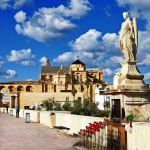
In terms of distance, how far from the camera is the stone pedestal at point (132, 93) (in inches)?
520

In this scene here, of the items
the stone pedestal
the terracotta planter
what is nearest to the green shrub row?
the terracotta planter

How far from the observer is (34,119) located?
38.7 meters

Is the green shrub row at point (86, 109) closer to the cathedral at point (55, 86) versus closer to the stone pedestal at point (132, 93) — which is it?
the stone pedestal at point (132, 93)

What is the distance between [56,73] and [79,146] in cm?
11155

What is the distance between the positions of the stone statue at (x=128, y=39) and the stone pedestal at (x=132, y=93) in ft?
1.01

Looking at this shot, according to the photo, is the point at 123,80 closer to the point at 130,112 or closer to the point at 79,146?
the point at 130,112

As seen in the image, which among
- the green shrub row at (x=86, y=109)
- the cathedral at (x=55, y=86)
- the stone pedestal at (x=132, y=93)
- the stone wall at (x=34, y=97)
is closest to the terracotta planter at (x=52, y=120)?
the green shrub row at (x=86, y=109)

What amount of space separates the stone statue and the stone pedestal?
0.31m

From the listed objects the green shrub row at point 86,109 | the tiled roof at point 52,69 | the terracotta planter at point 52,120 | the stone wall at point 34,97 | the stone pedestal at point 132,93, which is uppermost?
the tiled roof at point 52,69

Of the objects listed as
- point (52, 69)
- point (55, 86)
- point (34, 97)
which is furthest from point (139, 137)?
point (52, 69)

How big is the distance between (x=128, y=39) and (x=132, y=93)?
1905 millimetres

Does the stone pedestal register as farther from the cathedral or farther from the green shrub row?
the cathedral

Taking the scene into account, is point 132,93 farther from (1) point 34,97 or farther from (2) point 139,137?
Result: (1) point 34,97

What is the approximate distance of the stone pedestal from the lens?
13.2 meters
